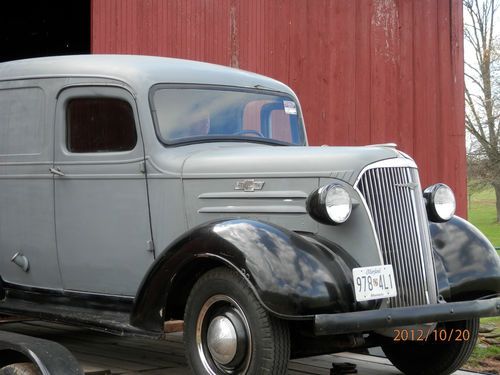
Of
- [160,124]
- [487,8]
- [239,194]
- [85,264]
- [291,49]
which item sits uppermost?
[487,8]

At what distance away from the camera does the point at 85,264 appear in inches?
199

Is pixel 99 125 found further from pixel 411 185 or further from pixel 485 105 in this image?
pixel 485 105

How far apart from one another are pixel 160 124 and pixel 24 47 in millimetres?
9188

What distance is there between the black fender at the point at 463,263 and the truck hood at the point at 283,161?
0.73 meters

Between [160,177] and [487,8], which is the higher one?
[487,8]

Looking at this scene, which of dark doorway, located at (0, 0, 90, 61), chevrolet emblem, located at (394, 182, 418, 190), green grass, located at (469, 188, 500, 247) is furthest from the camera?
green grass, located at (469, 188, 500, 247)

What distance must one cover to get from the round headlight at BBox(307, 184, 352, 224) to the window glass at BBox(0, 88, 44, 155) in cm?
195

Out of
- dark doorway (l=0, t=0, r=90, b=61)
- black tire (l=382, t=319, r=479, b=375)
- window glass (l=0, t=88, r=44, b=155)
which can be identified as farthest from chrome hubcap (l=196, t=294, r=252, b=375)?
dark doorway (l=0, t=0, r=90, b=61)

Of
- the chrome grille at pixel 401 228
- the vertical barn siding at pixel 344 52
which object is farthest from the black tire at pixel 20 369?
the vertical barn siding at pixel 344 52

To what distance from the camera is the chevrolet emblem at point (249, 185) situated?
4532 mm

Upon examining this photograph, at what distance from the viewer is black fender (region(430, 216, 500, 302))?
4.64m

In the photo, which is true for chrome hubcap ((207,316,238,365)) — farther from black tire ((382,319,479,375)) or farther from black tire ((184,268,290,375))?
black tire ((382,319,479,375))

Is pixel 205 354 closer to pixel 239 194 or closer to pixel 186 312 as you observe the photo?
pixel 186 312

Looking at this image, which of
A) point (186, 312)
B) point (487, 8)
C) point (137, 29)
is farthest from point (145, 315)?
point (487, 8)
